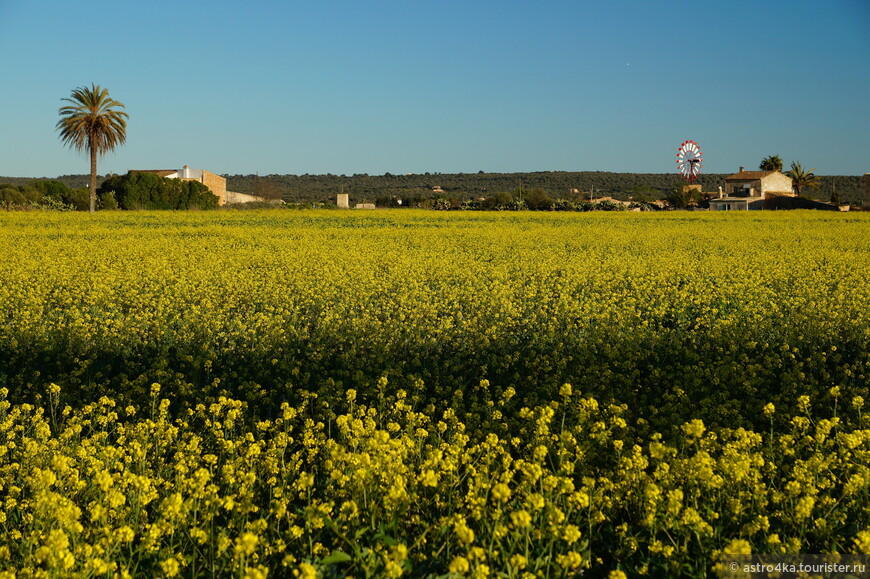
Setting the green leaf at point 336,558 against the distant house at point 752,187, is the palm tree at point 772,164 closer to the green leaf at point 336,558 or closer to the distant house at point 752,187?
the distant house at point 752,187

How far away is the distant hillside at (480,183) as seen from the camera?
107062 millimetres

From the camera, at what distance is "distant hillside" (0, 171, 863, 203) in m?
107

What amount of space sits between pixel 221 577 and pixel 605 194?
10601cm

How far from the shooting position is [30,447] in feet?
13.7

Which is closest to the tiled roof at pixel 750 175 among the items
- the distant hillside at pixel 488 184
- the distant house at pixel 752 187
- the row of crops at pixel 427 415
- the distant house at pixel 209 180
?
the distant house at pixel 752 187

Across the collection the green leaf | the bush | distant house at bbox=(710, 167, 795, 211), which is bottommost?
the green leaf

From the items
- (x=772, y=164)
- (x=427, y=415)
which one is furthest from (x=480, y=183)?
(x=427, y=415)

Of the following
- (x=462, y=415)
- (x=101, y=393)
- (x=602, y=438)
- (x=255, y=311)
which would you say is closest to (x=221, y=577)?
(x=602, y=438)

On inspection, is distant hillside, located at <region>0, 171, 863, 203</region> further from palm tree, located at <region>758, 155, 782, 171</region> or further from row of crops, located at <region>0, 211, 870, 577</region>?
row of crops, located at <region>0, 211, 870, 577</region>

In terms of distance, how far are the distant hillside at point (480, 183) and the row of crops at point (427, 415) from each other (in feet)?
294

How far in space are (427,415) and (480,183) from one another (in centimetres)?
12019

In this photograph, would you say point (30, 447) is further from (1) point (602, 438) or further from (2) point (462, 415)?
(1) point (602, 438)

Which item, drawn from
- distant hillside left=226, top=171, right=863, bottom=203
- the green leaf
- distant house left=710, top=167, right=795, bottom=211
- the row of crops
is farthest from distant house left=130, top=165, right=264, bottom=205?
the green leaf

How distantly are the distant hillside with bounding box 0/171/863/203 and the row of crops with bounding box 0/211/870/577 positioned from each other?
3522 inches
